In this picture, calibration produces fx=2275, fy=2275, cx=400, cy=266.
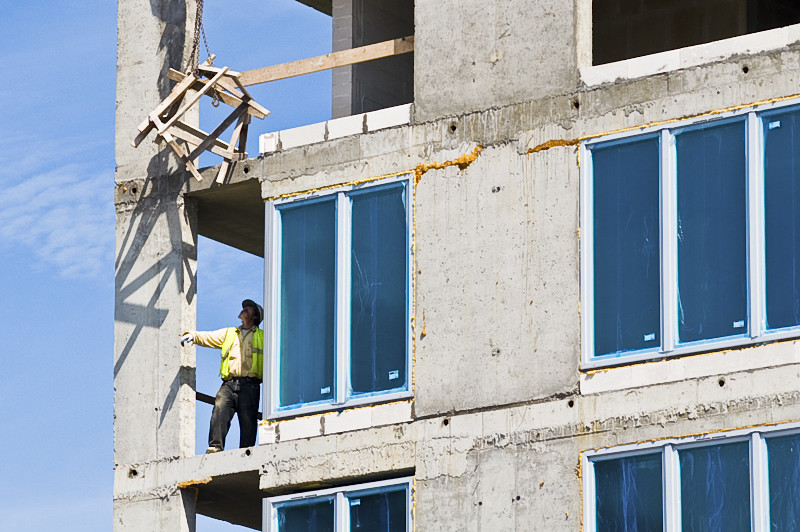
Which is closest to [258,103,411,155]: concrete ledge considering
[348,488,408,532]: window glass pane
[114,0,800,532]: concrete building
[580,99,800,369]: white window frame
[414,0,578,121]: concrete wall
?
[114,0,800,532]: concrete building

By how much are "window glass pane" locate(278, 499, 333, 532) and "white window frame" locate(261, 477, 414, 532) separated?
0.07 m

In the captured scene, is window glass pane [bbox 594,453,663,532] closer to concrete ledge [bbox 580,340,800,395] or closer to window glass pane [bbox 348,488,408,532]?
concrete ledge [bbox 580,340,800,395]

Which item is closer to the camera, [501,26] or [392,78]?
[501,26]

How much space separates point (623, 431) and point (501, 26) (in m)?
5.32

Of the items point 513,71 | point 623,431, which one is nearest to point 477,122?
point 513,71

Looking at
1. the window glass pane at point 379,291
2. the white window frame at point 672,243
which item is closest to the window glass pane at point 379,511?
the window glass pane at point 379,291

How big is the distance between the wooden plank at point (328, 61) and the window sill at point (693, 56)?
2.81 m

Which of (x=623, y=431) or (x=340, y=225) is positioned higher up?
(x=340, y=225)

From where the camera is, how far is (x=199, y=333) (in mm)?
28406

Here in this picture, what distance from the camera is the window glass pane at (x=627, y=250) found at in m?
25.1

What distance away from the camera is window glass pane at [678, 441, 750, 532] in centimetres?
2386

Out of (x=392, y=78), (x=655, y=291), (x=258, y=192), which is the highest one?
(x=392, y=78)

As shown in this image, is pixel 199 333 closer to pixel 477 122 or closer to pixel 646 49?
pixel 477 122

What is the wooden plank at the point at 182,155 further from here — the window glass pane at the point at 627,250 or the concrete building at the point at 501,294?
the window glass pane at the point at 627,250
